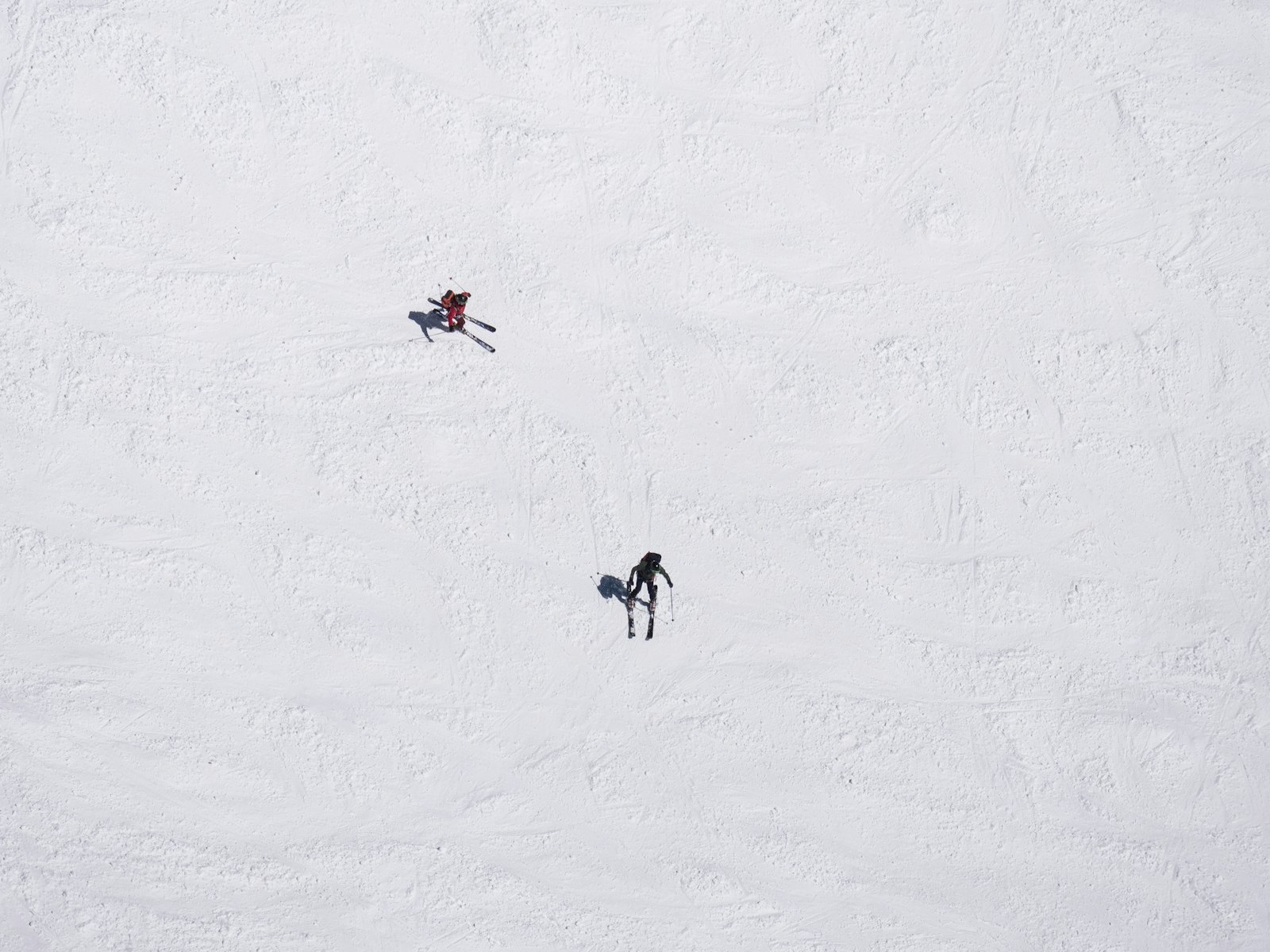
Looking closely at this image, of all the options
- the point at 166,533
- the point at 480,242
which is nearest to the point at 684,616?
the point at 480,242

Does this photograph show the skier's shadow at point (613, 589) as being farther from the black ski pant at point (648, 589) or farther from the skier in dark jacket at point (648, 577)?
the black ski pant at point (648, 589)

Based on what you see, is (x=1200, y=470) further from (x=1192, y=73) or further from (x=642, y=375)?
(x=642, y=375)

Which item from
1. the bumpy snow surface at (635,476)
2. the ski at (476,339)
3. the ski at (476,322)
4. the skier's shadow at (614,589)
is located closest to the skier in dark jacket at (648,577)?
the skier's shadow at (614,589)

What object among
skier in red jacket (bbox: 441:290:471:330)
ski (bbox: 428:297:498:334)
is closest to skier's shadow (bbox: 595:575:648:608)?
ski (bbox: 428:297:498:334)

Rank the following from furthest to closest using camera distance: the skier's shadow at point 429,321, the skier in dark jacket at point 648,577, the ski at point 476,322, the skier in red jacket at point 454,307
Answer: the skier's shadow at point 429,321, the ski at point 476,322, the skier in red jacket at point 454,307, the skier in dark jacket at point 648,577

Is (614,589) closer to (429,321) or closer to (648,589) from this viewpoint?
(648,589)

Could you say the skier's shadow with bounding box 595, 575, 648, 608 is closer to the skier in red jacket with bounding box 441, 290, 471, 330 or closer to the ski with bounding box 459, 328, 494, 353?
the ski with bounding box 459, 328, 494, 353
